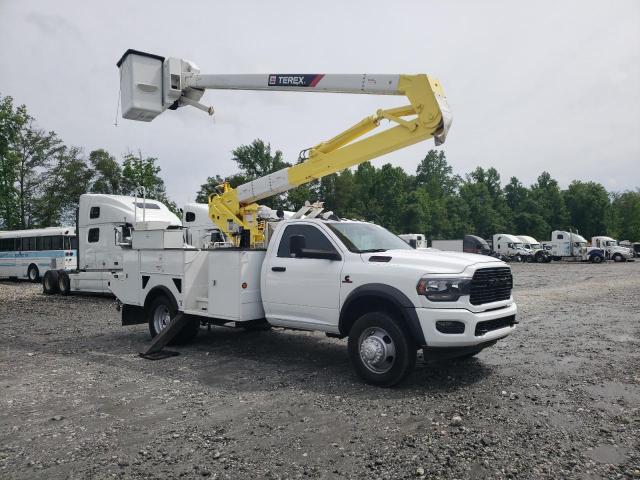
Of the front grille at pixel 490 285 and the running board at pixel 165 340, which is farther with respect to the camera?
the running board at pixel 165 340

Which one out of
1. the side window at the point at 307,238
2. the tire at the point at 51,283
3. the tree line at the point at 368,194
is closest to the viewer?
the side window at the point at 307,238

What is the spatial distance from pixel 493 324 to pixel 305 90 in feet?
18.1

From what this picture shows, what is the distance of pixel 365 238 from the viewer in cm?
719

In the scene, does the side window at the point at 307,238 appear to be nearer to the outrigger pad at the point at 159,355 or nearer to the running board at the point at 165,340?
the running board at the point at 165,340

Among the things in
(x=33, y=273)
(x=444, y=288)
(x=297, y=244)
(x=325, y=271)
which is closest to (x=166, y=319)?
(x=297, y=244)

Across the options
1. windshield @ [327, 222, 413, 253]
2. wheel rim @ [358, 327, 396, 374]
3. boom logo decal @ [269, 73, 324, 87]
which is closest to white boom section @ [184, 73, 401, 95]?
boom logo decal @ [269, 73, 324, 87]

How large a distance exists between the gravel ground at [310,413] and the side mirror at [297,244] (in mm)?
1691

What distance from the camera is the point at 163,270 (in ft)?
28.8

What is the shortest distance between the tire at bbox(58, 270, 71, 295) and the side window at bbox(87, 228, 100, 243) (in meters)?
2.16

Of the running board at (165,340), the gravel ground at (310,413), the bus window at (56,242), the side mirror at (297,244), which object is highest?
the bus window at (56,242)

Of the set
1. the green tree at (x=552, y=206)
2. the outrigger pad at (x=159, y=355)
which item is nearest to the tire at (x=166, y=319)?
the outrigger pad at (x=159, y=355)

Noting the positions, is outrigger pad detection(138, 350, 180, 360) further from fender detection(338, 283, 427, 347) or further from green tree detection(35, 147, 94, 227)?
green tree detection(35, 147, 94, 227)

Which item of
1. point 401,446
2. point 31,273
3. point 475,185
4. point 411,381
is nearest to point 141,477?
point 401,446

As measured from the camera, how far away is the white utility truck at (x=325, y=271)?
5812 mm
